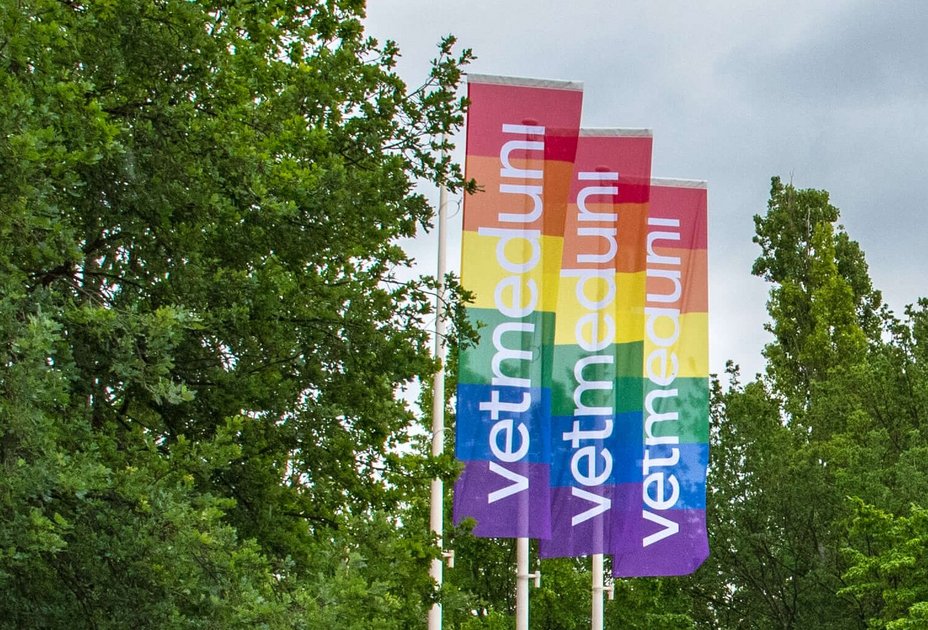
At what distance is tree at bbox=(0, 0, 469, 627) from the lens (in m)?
10.8

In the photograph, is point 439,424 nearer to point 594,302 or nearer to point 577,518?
point 577,518

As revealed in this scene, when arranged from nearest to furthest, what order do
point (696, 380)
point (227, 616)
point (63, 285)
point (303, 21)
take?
point (227, 616) < point (63, 285) < point (303, 21) < point (696, 380)

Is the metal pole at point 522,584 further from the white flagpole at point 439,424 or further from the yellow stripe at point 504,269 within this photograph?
the yellow stripe at point 504,269

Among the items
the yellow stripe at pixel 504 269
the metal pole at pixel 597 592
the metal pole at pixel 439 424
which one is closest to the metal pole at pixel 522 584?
the metal pole at pixel 439 424

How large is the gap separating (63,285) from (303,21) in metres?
5.39

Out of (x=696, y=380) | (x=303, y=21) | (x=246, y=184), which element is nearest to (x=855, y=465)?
(x=696, y=380)

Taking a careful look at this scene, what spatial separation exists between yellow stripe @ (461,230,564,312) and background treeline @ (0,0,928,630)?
→ 6.48 m

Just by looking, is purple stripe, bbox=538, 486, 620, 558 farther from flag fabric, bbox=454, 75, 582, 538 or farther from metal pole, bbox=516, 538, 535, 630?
flag fabric, bbox=454, 75, 582, 538

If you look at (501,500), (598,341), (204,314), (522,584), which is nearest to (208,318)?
(204,314)

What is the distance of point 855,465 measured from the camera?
3641 centimetres

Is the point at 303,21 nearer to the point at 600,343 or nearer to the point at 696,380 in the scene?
the point at 600,343

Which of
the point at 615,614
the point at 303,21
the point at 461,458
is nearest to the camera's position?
the point at 303,21

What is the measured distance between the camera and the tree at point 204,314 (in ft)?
35.4

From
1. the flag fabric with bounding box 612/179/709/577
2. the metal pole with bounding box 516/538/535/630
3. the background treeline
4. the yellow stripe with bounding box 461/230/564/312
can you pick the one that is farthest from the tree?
the flag fabric with bounding box 612/179/709/577
